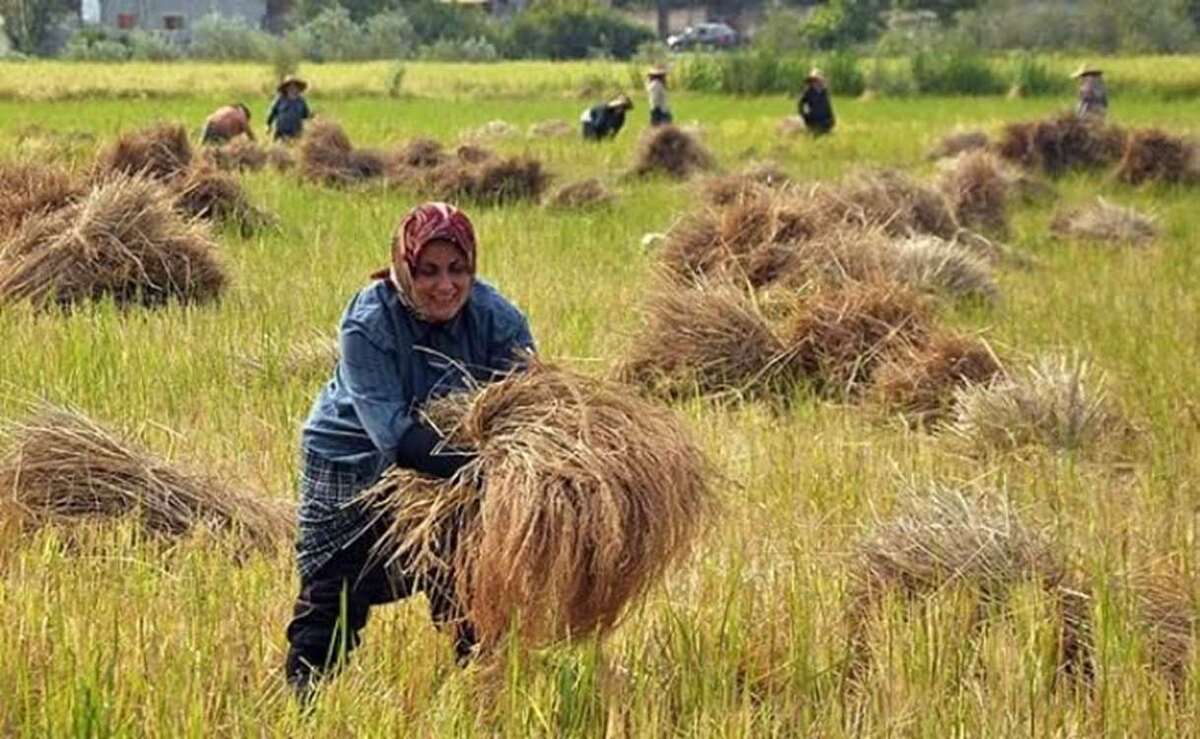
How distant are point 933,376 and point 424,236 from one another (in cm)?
445

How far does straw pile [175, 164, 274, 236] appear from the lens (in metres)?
14.1

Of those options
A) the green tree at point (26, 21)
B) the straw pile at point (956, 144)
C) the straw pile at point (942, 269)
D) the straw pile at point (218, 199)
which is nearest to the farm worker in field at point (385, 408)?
the straw pile at point (942, 269)

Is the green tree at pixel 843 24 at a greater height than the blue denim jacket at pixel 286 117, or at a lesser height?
lesser

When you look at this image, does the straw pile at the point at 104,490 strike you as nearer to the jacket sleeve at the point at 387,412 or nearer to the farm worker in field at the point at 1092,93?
the jacket sleeve at the point at 387,412

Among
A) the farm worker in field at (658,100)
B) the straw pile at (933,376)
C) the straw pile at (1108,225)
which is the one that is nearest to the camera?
the straw pile at (933,376)

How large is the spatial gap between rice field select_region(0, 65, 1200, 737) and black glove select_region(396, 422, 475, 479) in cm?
47

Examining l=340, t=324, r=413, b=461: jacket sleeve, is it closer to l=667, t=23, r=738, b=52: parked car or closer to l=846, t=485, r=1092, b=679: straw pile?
l=846, t=485, r=1092, b=679: straw pile

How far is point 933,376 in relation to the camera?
8.55m

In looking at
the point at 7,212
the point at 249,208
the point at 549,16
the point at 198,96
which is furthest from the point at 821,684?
the point at 549,16

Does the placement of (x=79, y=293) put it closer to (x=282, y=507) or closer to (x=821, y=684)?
(x=282, y=507)

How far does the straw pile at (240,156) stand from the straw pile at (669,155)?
3960 mm

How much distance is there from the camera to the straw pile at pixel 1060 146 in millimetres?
21438

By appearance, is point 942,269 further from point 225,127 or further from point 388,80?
point 388,80

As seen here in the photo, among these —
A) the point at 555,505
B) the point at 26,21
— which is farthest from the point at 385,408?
the point at 26,21
